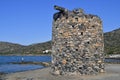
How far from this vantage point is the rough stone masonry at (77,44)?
2462cm

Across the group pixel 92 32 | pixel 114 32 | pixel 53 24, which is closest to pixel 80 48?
pixel 92 32

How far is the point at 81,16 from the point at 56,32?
254 centimetres

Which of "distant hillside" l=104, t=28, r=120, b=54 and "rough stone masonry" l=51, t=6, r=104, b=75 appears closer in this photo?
"rough stone masonry" l=51, t=6, r=104, b=75

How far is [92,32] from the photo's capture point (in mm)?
25047

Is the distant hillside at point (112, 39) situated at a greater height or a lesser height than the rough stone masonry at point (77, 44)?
greater

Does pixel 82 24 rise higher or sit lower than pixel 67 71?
higher

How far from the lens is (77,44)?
80.4 feet

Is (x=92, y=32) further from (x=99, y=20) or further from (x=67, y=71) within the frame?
(x=67, y=71)

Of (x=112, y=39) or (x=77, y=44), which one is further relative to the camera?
(x=112, y=39)

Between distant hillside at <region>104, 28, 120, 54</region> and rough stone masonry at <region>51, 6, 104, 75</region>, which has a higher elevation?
distant hillside at <region>104, 28, 120, 54</region>

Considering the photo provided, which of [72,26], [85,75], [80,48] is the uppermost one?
[72,26]

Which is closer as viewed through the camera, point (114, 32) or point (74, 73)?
point (74, 73)

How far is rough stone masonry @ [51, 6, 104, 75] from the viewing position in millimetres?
24625

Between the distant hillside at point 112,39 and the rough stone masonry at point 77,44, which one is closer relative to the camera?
the rough stone masonry at point 77,44
